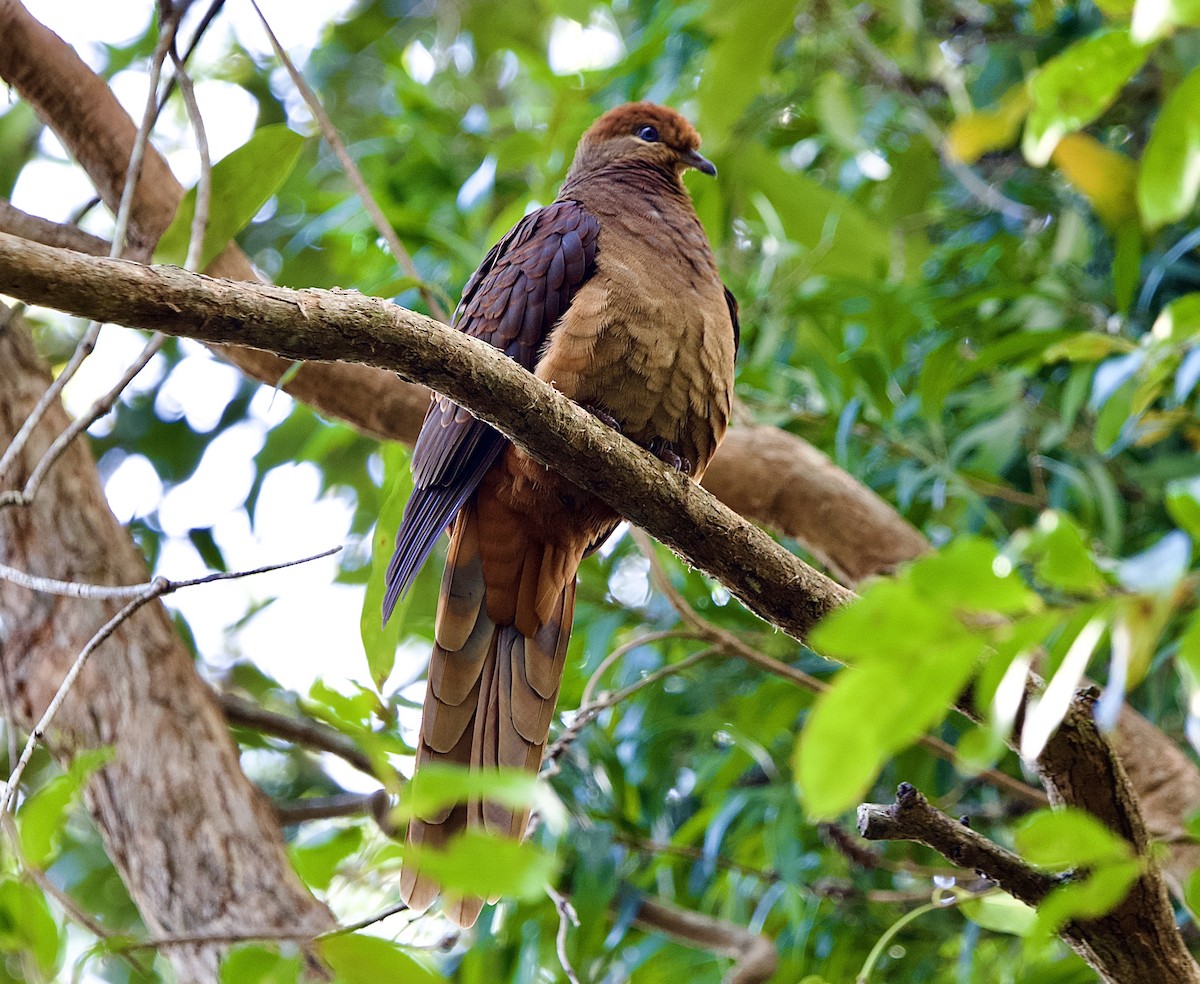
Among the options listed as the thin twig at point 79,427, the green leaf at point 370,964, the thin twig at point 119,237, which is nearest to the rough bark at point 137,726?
the thin twig at point 119,237

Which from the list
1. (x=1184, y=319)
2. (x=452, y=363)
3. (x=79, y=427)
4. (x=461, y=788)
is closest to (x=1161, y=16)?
(x=1184, y=319)

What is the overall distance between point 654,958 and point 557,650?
1114 mm

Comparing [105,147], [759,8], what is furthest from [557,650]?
[105,147]

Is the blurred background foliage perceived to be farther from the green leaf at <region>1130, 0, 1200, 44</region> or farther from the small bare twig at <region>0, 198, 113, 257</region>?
the green leaf at <region>1130, 0, 1200, 44</region>

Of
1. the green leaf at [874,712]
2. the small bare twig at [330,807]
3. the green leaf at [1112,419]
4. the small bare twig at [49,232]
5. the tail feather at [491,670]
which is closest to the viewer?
the green leaf at [874,712]

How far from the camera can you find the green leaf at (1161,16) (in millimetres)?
919

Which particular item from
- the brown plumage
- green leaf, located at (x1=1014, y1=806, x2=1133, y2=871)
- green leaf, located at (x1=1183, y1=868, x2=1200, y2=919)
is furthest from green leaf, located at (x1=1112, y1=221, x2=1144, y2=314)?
green leaf, located at (x1=1014, y1=806, x2=1133, y2=871)

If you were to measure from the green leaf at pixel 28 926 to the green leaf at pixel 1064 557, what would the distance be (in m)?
1.25

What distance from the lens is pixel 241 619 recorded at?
398 centimetres

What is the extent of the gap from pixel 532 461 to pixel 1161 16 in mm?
1614

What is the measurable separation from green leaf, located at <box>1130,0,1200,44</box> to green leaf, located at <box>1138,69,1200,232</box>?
0.32ft

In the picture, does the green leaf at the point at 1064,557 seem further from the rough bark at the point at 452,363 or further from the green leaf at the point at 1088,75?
the rough bark at the point at 452,363

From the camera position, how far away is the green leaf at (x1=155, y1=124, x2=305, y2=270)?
2.14 meters

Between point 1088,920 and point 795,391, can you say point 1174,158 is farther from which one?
point 795,391
